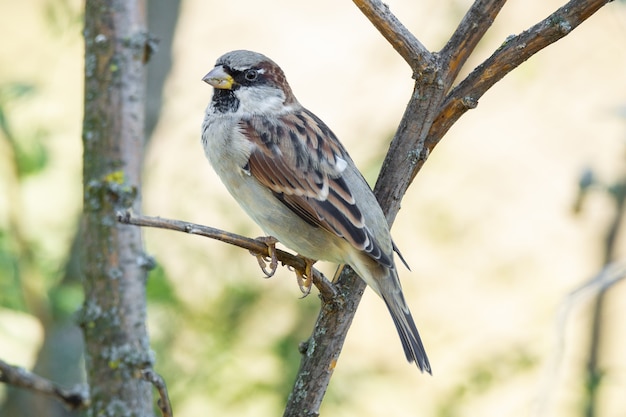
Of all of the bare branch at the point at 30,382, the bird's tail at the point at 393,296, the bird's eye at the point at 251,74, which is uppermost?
the bird's eye at the point at 251,74

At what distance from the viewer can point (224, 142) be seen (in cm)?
317

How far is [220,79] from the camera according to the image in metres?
3.34

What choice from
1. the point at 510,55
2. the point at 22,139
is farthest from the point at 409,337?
the point at 22,139

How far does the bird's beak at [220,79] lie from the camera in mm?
3316

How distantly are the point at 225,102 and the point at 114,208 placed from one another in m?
0.66

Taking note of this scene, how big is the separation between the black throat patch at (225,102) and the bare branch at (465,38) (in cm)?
115

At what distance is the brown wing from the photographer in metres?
2.84

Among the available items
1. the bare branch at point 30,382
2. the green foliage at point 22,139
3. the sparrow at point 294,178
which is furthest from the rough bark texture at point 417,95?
the green foliage at point 22,139

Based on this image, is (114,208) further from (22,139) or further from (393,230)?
(393,230)

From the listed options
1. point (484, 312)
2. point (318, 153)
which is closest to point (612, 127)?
point (484, 312)

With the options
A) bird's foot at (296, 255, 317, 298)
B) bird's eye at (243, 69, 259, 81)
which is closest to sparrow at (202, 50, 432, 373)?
bird's eye at (243, 69, 259, 81)

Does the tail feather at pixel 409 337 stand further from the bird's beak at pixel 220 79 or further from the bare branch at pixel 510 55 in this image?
the bird's beak at pixel 220 79

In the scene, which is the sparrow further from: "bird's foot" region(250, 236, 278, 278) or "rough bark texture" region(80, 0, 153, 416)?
"rough bark texture" region(80, 0, 153, 416)

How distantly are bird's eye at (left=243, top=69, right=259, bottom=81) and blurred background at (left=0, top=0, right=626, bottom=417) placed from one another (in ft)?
3.81
